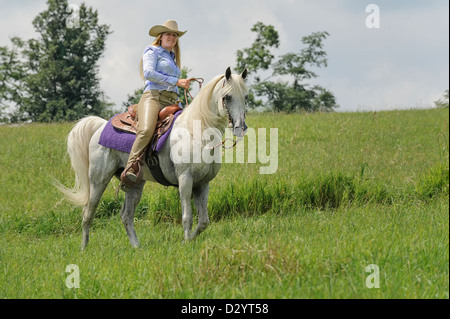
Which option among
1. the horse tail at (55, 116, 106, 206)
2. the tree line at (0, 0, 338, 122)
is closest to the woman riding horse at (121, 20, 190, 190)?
the horse tail at (55, 116, 106, 206)

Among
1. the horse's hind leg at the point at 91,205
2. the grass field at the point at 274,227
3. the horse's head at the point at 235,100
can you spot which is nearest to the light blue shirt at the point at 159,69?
the horse's head at the point at 235,100

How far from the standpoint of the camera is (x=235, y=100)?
20.2 feet

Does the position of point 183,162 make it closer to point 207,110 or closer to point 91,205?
point 207,110

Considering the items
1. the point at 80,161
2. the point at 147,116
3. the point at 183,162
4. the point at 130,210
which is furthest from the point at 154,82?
the point at 130,210

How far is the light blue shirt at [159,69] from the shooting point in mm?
6957

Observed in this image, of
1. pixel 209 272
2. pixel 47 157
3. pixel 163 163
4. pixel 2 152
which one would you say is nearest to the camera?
pixel 209 272

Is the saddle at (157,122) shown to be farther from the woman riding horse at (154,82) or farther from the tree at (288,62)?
the tree at (288,62)

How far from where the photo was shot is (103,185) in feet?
25.6

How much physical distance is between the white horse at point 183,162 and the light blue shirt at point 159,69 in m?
0.53

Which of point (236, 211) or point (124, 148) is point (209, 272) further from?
point (236, 211)

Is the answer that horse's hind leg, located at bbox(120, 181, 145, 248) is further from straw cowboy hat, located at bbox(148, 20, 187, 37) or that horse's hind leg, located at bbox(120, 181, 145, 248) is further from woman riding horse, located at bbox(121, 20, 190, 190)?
straw cowboy hat, located at bbox(148, 20, 187, 37)

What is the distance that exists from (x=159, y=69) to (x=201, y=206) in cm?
206
